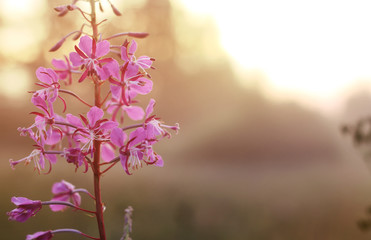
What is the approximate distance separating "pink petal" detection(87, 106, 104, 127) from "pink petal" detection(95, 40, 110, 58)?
0.25 meters

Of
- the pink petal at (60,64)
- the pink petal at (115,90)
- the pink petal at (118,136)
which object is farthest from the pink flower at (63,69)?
the pink petal at (118,136)

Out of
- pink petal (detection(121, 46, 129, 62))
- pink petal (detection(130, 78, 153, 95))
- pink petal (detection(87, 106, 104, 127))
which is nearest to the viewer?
pink petal (detection(87, 106, 104, 127))

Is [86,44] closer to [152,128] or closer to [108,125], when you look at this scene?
[108,125]

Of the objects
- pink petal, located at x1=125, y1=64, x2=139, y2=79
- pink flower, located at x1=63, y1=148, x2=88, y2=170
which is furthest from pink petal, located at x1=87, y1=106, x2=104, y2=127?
pink petal, located at x1=125, y1=64, x2=139, y2=79

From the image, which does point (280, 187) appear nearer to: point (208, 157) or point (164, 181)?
point (164, 181)

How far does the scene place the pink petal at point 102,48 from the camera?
1993mm

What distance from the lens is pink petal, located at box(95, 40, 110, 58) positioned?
199 cm

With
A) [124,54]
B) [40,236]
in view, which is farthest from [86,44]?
[40,236]

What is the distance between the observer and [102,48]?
2004mm

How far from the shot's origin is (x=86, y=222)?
746 centimetres

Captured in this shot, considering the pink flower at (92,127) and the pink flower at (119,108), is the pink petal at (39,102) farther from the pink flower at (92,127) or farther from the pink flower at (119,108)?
the pink flower at (119,108)

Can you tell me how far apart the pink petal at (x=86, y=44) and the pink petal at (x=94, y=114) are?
0.26m

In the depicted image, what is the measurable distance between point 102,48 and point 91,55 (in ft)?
0.19

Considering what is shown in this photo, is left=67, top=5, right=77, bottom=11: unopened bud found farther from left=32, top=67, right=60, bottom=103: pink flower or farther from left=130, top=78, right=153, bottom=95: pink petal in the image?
left=130, top=78, right=153, bottom=95: pink petal
